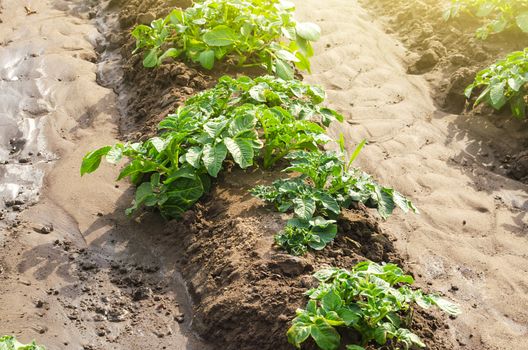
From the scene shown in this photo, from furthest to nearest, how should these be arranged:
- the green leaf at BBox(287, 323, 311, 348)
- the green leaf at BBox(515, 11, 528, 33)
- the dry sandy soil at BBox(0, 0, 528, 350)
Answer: the green leaf at BBox(515, 11, 528, 33) → the dry sandy soil at BBox(0, 0, 528, 350) → the green leaf at BBox(287, 323, 311, 348)

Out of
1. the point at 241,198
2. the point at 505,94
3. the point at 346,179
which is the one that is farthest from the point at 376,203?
the point at 505,94

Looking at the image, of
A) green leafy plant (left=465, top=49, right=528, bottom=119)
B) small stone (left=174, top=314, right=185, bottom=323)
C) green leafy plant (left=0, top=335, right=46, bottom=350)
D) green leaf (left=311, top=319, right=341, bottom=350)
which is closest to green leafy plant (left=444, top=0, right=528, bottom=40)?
green leafy plant (left=465, top=49, right=528, bottom=119)

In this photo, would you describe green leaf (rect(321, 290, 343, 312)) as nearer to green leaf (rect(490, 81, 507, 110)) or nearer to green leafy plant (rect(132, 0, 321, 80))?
green leafy plant (rect(132, 0, 321, 80))

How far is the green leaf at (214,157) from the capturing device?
4.49 metres

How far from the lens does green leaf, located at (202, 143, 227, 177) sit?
449cm

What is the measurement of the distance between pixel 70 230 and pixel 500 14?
185 inches

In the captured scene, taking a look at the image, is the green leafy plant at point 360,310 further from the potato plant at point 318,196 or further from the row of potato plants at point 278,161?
the potato plant at point 318,196

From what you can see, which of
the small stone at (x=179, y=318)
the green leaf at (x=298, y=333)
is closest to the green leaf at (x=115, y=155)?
the small stone at (x=179, y=318)

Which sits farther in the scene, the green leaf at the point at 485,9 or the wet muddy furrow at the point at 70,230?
the green leaf at the point at 485,9

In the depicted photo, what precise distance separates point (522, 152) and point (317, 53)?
7.44ft

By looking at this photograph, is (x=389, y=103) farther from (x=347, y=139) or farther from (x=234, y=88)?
(x=234, y=88)

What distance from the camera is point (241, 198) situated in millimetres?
4664

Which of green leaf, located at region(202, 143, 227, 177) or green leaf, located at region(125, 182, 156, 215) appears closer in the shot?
green leaf, located at region(202, 143, 227, 177)

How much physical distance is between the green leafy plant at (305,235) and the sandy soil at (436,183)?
2.53 feet
